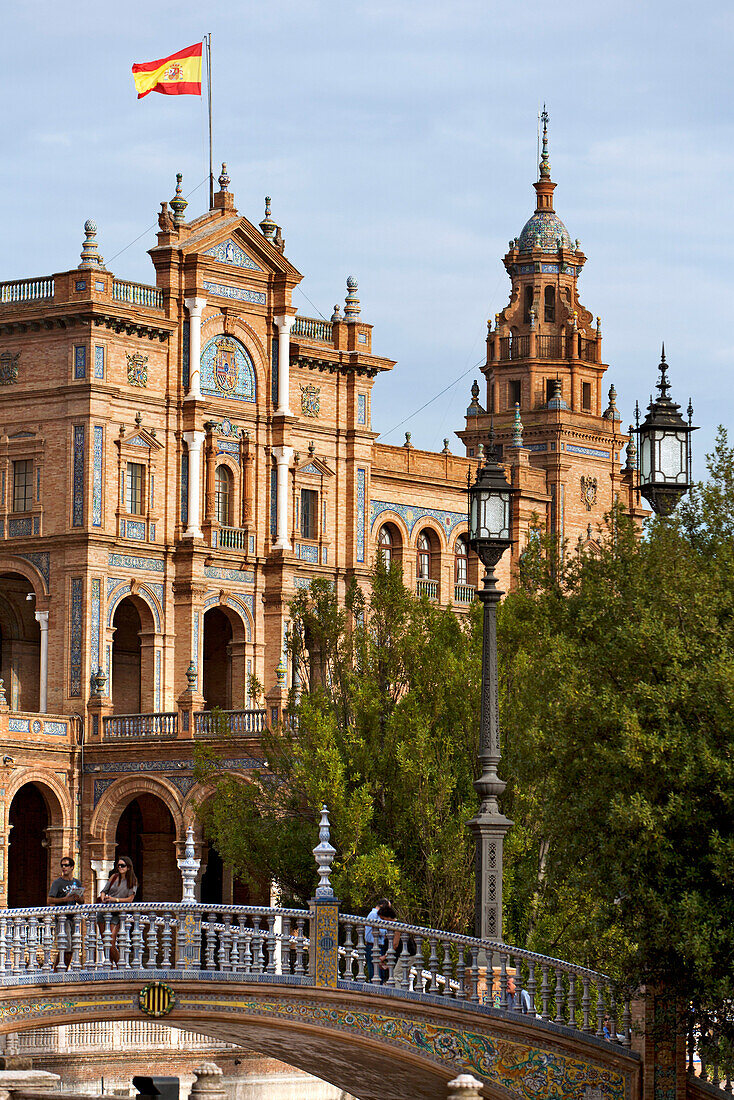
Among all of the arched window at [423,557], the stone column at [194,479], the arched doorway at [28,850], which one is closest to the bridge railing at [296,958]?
the arched doorway at [28,850]

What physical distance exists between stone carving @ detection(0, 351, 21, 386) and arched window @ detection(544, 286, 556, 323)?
23.5 meters

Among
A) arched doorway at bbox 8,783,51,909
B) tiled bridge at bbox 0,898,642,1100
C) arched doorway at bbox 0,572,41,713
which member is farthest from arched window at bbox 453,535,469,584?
tiled bridge at bbox 0,898,642,1100

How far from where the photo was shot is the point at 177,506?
203 feet

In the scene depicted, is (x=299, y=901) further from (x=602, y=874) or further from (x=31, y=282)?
(x=31, y=282)

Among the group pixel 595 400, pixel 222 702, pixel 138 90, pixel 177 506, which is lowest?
pixel 222 702

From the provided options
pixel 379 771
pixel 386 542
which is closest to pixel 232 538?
pixel 386 542

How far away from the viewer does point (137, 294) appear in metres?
61.7

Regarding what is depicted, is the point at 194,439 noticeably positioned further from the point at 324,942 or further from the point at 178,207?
the point at 324,942

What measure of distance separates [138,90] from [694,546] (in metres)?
36.8

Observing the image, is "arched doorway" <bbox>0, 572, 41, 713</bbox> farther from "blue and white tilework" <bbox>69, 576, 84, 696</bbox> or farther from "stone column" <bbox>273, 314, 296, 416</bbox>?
"stone column" <bbox>273, 314, 296, 416</bbox>

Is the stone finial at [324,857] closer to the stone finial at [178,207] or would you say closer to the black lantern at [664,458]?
the black lantern at [664,458]

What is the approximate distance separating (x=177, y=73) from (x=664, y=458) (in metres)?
38.9

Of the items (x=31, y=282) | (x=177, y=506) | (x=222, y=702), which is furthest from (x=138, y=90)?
(x=222, y=702)

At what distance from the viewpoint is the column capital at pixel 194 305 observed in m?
62.3
